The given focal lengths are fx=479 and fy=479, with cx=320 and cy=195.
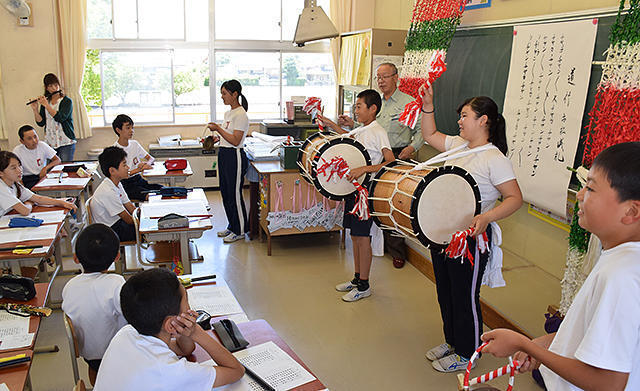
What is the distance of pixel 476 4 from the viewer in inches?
153

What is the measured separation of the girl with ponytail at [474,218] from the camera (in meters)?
2.55

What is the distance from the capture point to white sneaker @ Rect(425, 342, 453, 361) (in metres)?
3.08

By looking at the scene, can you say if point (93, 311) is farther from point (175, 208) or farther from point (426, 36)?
point (426, 36)

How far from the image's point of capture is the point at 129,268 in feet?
14.1

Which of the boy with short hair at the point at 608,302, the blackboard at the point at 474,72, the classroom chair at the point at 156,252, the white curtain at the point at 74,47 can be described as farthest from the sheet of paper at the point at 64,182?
the boy with short hair at the point at 608,302

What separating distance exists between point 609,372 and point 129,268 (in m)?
4.01

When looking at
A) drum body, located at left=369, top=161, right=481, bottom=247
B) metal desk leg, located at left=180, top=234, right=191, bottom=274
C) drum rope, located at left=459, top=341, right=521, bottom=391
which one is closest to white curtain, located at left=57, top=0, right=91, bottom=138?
metal desk leg, located at left=180, top=234, right=191, bottom=274

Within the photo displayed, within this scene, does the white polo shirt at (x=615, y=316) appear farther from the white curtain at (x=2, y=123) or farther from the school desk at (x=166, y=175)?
the white curtain at (x=2, y=123)

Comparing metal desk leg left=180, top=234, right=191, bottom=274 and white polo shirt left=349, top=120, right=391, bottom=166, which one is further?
white polo shirt left=349, top=120, right=391, bottom=166

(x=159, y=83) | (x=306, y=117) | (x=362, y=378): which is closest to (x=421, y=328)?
(x=362, y=378)

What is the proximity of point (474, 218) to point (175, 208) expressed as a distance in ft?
7.26

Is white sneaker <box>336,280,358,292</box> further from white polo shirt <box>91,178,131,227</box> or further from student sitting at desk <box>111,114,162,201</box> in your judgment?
student sitting at desk <box>111,114,162,201</box>

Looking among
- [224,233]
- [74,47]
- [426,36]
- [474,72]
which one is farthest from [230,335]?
[74,47]

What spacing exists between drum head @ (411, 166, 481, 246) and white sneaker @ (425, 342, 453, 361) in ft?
2.84
